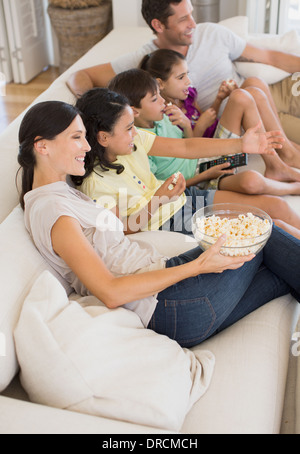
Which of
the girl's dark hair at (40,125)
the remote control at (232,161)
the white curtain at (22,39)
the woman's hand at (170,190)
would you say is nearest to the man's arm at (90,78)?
the remote control at (232,161)

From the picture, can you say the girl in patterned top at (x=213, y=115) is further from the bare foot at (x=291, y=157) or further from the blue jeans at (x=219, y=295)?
the blue jeans at (x=219, y=295)

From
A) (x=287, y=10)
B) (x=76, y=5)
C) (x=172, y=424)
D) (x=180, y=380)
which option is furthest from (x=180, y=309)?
(x=76, y=5)

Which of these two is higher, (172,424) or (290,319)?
(172,424)

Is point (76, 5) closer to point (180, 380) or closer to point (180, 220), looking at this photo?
point (180, 220)

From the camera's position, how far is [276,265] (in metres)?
1.70

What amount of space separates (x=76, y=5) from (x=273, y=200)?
2546mm

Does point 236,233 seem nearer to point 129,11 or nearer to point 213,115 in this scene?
point 213,115

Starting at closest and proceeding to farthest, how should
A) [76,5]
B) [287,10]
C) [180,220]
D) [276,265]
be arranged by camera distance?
[276,265] < [180,220] < [287,10] < [76,5]

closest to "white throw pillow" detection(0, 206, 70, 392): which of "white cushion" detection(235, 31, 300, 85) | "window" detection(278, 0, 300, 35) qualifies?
"white cushion" detection(235, 31, 300, 85)

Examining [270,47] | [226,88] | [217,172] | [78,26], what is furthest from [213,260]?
[78,26]

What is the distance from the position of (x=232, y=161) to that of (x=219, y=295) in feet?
2.80

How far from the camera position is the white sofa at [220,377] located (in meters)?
1.14

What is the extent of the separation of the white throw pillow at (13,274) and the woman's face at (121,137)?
398 millimetres
